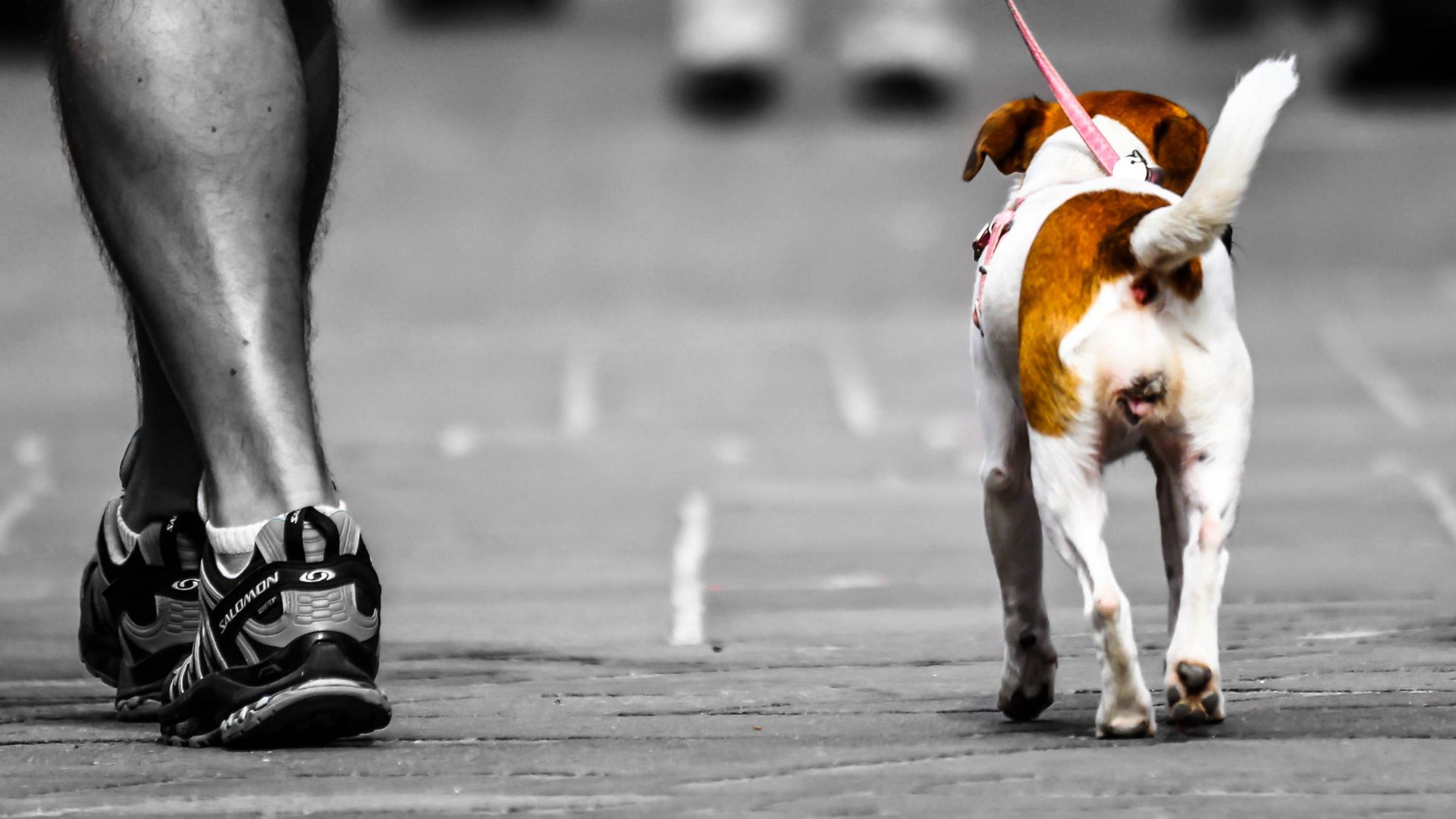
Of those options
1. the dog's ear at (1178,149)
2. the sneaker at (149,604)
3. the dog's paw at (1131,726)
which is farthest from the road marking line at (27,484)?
the dog's paw at (1131,726)

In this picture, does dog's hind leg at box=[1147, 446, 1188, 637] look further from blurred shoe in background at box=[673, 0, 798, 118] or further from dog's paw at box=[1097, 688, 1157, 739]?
blurred shoe in background at box=[673, 0, 798, 118]

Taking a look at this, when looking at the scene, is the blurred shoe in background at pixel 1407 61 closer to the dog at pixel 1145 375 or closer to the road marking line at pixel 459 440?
the road marking line at pixel 459 440

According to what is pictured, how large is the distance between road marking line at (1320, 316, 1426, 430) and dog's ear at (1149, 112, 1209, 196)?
10.3ft

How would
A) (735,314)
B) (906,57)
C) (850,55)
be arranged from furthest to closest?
(850,55) → (906,57) → (735,314)

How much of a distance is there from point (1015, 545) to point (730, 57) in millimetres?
8633

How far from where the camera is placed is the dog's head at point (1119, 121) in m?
3.10

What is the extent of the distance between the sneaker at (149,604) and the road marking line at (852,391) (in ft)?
10.5

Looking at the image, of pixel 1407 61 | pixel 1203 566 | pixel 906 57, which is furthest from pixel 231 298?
pixel 1407 61

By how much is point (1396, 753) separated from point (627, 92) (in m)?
9.67

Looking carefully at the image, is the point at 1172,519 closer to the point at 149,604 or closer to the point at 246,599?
the point at 246,599

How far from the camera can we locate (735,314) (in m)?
8.16

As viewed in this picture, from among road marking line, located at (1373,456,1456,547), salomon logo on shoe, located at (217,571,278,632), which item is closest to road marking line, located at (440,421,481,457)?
road marking line, located at (1373,456,1456,547)

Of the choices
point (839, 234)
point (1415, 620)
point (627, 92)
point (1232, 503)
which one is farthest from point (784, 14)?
point (1232, 503)

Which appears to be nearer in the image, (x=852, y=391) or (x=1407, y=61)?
(x=852, y=391)
